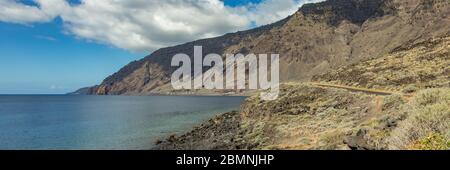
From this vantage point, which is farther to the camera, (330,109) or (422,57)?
(422,57)

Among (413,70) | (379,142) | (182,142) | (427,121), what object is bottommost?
(182,142)

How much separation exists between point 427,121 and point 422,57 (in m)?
62.3

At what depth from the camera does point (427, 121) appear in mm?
14695
